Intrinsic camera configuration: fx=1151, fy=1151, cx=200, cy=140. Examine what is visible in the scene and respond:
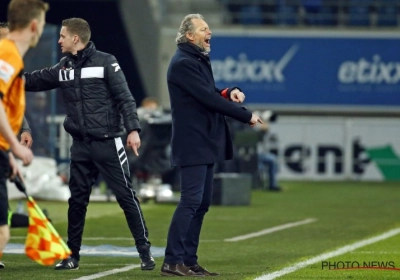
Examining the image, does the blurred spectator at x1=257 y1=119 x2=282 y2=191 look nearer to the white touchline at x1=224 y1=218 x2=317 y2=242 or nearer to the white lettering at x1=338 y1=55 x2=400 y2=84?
the white lettering at x1=338 y1=55 x2=400 y2=84

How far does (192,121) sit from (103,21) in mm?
17606

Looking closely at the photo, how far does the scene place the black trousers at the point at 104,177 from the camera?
9039 mm

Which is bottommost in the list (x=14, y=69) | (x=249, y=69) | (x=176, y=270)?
(x=249, y=69)

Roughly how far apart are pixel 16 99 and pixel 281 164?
2700 cm

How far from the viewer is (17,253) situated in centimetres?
1048

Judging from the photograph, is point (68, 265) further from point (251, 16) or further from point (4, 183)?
point (251, 16)

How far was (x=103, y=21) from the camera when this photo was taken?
25.8 metres

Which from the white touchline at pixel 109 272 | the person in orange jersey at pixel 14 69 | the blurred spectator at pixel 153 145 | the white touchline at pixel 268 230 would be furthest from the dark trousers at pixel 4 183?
the blurred spectator at pixel 153 145

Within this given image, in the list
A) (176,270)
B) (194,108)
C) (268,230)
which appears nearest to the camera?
(176,270)

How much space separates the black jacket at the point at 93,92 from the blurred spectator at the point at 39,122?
9.95 metres

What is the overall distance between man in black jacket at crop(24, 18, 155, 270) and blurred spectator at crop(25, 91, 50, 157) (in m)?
9.92

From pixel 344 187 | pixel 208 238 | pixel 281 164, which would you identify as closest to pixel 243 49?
pixel 281 164

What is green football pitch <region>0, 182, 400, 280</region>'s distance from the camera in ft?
29.0

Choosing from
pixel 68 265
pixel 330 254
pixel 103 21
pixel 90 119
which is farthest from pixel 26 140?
pixel 103 21
